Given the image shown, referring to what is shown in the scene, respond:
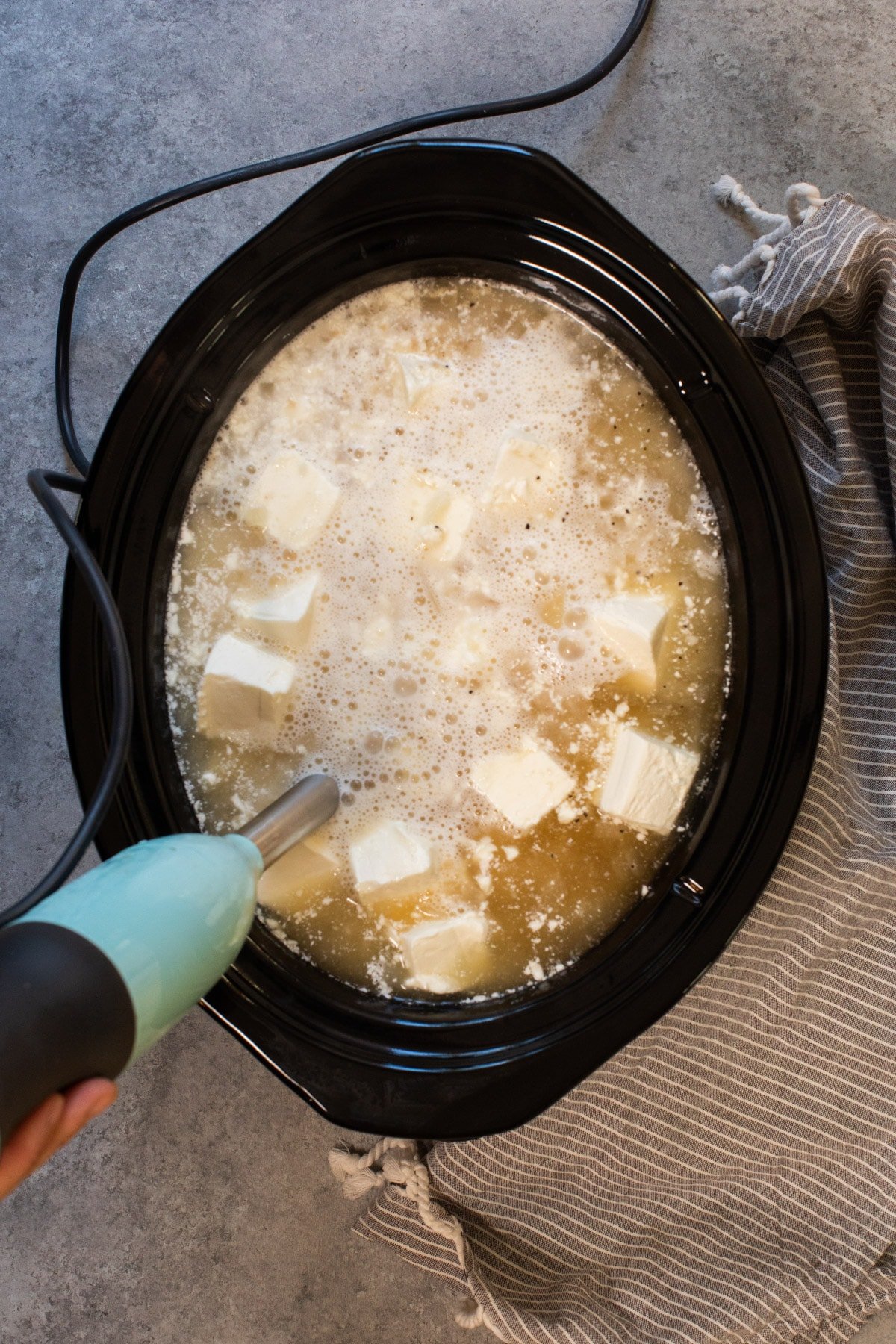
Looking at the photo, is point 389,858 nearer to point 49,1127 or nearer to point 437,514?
point 437,514

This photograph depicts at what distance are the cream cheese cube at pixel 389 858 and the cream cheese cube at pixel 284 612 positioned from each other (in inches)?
8.9

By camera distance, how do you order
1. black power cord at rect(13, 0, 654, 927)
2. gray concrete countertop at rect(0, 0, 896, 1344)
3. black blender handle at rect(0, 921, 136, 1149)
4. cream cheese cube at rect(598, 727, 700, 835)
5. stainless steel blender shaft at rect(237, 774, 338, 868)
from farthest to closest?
1. gray concrete countertop at rect(0, 0, 896, 1344)
2. black power cord at rect(13, 0, 654, 927)
3. cream cheese cube at rect(598, 727, 700, 835)
4. stainless steel blender shaft at rect(237, 774, 338, 868)
5. black blender handle at rect(0, 921, 136, 1149)

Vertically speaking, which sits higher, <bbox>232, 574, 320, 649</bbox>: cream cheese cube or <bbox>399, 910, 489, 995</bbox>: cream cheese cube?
<bbox>232, 574, 320, 649</bbox>: cream cheese cube

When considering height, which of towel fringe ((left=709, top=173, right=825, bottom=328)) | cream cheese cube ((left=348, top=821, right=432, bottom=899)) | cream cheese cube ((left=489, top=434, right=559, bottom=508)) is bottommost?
cream cheese cube ((left=348, top=821, right=432, bottom=899))

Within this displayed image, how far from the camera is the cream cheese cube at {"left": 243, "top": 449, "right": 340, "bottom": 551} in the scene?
1027 mm

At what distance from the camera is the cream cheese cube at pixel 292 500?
103 centimetres

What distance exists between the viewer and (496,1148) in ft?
3.84

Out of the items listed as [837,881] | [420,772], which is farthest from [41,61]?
[837,881]

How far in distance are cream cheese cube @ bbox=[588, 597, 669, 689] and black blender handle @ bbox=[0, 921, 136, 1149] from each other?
0.61m

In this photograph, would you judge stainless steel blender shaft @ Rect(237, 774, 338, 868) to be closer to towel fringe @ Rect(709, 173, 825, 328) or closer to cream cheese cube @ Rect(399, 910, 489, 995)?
cream cheese cube @ Rect(399, 910, 489, 995)

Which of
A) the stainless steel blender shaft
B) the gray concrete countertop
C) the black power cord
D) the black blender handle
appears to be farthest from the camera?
the gray concrete countertop

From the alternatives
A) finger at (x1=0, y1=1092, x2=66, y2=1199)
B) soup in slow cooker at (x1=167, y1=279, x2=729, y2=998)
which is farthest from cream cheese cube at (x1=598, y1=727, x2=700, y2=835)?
finger at (x1=0, y1=1092, x2=66, y2=1199)

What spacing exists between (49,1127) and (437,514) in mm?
689

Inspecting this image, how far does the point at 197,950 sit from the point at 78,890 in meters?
0.09
